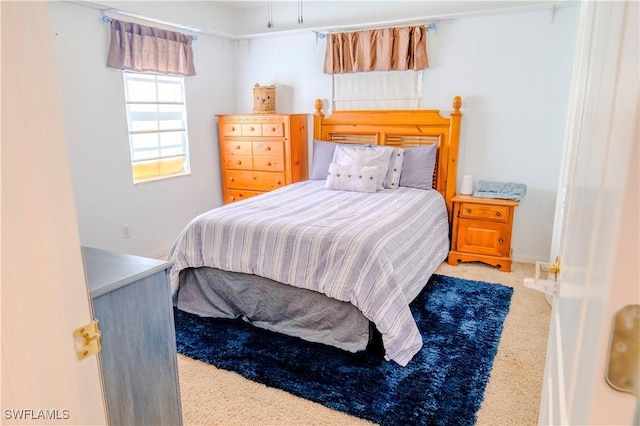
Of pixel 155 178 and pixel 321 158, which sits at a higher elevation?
pixel 321 158

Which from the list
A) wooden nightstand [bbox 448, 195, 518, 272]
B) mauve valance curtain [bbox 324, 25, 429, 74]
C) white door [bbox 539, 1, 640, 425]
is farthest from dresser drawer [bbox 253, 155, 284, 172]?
white door [bbox 539, 1, 640, 425]

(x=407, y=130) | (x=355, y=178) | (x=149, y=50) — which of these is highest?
(x=149, y=50)

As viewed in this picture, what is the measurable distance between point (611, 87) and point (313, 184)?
362cm

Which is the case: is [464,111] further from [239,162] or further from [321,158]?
[239,162]

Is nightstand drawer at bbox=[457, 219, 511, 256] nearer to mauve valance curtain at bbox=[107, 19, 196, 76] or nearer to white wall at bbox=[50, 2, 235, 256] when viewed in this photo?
white wall at bbox=[50, 2, 235, 256]

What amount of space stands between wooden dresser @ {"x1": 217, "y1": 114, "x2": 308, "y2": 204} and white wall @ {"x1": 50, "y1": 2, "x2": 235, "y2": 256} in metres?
0.27

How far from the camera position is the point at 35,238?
0.68 meters

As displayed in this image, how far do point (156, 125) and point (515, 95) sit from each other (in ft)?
11.1

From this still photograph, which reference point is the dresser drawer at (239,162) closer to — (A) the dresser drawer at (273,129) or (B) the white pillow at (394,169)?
(A) the dresser drawer at (273,129)

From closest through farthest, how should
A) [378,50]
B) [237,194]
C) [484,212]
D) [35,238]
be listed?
[35,238], [484,212], [378,50], [237,194]

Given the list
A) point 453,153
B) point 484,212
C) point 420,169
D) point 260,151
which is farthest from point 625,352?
point 260,151

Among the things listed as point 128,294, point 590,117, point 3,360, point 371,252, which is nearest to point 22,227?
point 3,360

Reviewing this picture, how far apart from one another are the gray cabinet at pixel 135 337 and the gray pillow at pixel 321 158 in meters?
2.94

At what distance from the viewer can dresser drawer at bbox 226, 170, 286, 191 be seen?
15.1ft
